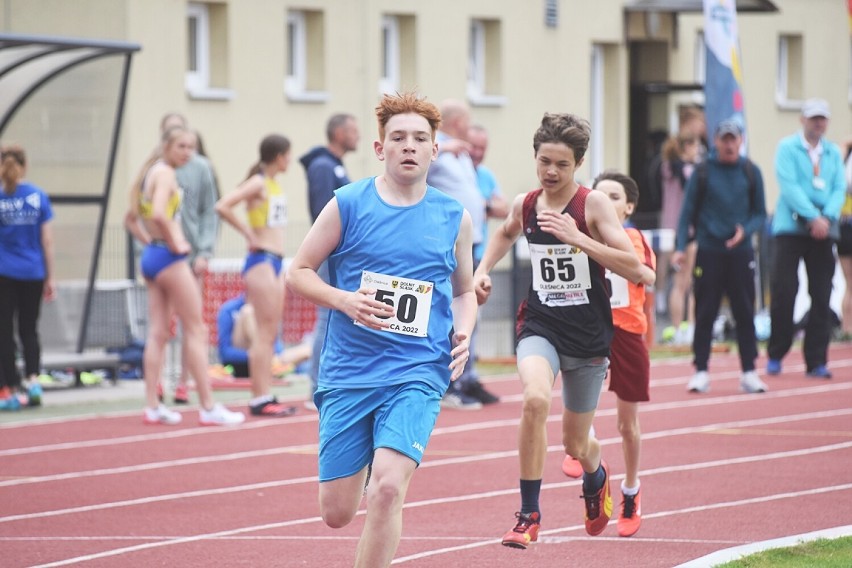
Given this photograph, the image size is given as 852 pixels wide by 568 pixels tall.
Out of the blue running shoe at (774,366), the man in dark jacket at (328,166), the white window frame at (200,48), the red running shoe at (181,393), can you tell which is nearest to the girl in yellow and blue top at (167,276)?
the man in dark jacket at (328,166)

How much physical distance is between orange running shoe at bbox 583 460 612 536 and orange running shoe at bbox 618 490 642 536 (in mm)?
162

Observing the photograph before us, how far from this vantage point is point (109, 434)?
1362cm

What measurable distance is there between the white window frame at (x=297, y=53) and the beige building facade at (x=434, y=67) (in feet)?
0.09

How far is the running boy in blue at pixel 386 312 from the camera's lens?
6.89 m

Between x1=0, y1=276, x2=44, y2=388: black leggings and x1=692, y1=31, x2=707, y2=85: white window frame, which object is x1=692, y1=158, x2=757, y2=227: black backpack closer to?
x1=0, y1=276, x2=44, y2=388: black leggings

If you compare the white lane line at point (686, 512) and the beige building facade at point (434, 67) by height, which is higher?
the beige building facade at point (434, 67)

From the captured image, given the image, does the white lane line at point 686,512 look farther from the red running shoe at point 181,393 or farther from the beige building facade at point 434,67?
the beige building facade at point 434,67

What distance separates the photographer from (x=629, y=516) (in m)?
9.14

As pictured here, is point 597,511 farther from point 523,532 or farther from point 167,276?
point 167,276

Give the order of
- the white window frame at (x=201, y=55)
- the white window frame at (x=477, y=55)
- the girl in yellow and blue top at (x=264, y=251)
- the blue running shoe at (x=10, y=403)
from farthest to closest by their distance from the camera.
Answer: the white window frame at (x=477, y=55)
the white window frame at (x=201, y=55)
the blue running shoe at (x=10, y=403)
the girl in yellow and blue top at (x=264, y=251)

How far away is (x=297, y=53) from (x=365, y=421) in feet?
74.7

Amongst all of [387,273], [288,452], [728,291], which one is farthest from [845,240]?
[387,273]

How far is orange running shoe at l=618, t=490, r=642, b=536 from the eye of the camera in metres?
9.03

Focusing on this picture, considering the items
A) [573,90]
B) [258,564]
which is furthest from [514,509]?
[573,90]
